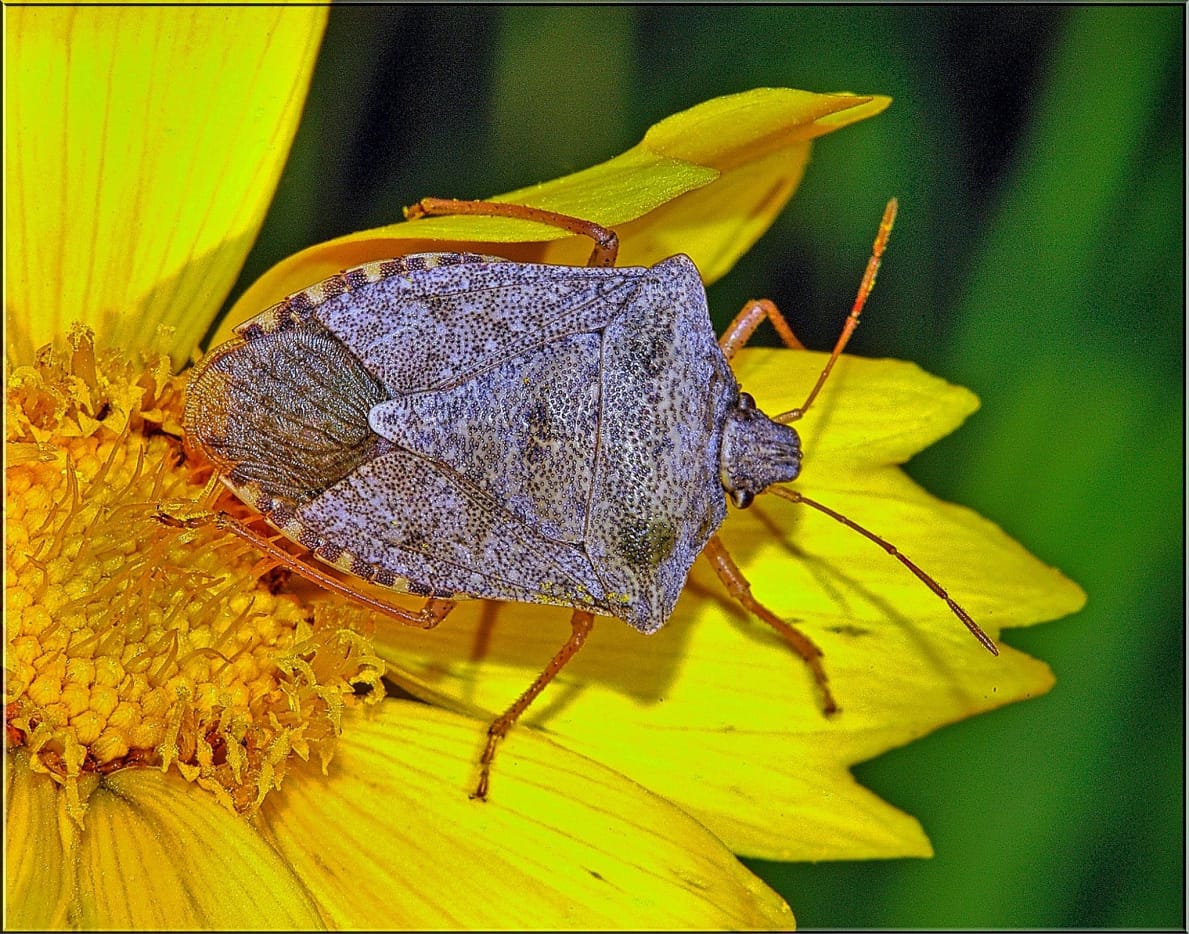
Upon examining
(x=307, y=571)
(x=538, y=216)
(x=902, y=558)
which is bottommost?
(x=307, y=571)

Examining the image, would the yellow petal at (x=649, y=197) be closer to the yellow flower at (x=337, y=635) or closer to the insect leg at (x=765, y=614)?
Result: the yellow flower at (x=337, y=635)

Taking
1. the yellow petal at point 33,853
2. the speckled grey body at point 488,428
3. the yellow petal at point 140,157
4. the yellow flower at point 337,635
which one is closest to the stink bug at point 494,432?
the speckled grey body at point 488,428

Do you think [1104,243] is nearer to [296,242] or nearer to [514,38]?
[514,38]

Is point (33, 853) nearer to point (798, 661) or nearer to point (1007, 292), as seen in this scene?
point (798, 661)

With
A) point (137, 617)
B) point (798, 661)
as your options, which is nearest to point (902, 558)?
point (798, 661)

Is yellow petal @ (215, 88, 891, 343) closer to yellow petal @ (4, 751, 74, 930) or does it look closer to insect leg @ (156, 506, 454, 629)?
insect leg @ (156, 506, 454, 629)

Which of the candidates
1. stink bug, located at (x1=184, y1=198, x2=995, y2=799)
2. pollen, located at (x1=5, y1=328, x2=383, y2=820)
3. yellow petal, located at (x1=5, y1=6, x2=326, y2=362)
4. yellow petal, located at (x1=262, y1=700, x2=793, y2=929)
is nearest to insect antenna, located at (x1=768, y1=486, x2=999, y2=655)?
stink bug, located at (x1=184, y1=198, x2=995, y2=799)
